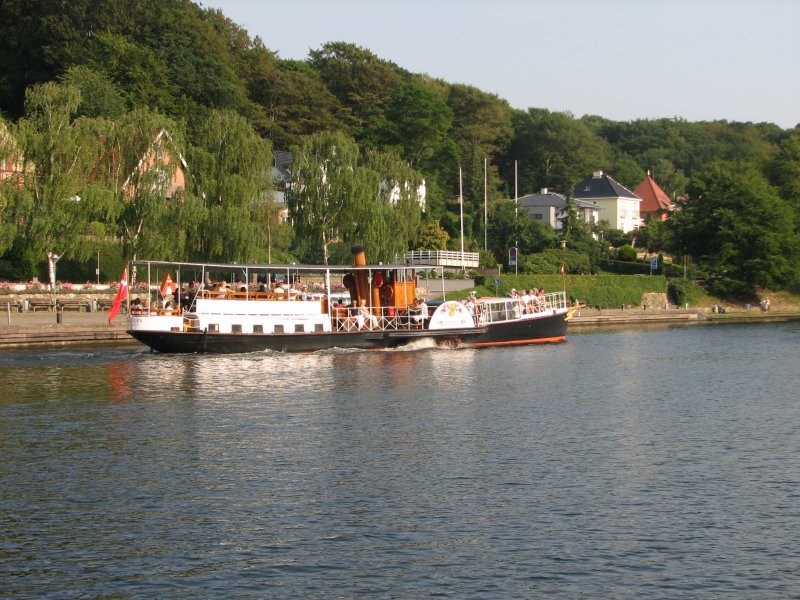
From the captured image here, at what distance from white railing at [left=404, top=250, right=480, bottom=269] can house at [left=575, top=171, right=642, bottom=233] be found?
182ft

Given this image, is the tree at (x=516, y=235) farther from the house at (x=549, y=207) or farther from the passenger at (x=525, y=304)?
the passenger at (x=525, y=304)

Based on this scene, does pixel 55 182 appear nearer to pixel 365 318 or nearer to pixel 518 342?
pixel 365 318

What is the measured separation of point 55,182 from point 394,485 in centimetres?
4311

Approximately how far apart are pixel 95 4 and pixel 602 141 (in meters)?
98.3

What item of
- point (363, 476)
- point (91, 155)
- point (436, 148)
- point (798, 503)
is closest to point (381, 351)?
point (91, 155)

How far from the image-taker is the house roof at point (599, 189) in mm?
142000

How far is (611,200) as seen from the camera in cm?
14138

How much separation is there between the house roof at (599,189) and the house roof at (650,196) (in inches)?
262

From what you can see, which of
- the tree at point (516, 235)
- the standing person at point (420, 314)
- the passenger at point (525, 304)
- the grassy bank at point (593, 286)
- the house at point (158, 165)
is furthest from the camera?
the tree at point (516, 235)

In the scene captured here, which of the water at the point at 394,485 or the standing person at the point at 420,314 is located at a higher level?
the standing person at the point at 420,314

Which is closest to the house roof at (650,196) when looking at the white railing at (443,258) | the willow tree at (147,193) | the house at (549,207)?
the house at (549,207)

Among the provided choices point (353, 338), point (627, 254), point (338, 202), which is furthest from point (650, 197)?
point (353, 338)

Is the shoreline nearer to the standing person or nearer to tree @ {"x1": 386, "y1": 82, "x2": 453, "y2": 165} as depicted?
the standing person

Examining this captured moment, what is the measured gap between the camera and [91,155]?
63.1m
